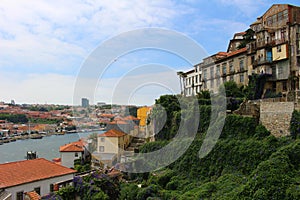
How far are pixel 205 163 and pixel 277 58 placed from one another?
29.9 ft

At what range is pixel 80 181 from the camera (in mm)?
10844

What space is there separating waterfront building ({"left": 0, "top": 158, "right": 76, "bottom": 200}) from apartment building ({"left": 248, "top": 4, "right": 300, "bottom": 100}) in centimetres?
1301

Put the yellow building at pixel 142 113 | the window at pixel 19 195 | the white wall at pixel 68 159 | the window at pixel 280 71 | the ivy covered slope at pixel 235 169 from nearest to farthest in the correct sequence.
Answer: the ivy covered slope at pixel 235 169, the window at pixel 19 195, the window at pixel 280 71, the white wall at pixel 68 159, the yellow building at pixel 142 113

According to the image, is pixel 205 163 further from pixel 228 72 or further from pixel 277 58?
pixel 228 72

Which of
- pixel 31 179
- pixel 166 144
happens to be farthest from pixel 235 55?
pixel 31 179

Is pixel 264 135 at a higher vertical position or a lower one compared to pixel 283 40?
lower

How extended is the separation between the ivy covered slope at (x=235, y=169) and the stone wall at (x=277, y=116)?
26 cm

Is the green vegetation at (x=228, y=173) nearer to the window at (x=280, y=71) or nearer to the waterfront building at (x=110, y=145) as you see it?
the window at (x=280, y=71)

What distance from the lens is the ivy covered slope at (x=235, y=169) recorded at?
7.30 meters

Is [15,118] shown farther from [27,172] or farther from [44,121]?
[27,172]

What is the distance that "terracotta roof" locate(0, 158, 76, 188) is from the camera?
34.9ft

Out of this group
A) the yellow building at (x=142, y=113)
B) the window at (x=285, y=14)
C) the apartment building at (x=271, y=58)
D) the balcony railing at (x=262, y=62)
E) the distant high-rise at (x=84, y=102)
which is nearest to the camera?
the distant high-rise at (x=84, y=102)

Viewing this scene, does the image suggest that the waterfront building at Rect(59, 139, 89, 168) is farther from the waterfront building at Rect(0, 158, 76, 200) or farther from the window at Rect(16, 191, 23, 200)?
the window at Rect(16, 191, 23, 200)

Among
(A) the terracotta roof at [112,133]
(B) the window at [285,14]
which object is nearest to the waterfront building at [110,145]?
(A) the terracotta roof at [112,133]
